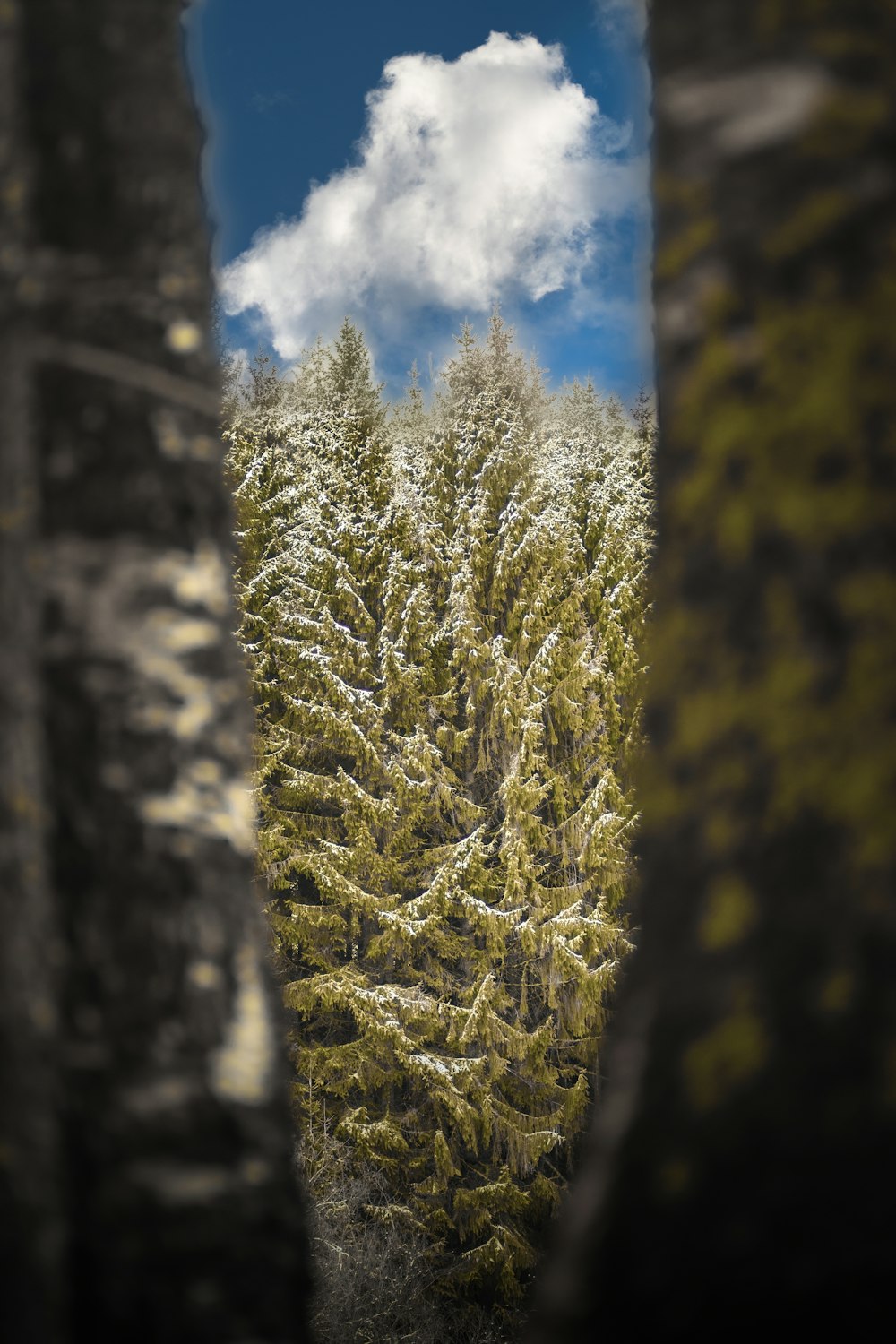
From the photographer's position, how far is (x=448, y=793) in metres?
15.4

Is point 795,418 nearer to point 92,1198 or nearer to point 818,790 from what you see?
point 818,790

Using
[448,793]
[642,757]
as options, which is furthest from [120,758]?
[448,793]

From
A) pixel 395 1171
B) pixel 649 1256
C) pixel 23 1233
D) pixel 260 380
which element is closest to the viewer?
pixel 649 1256

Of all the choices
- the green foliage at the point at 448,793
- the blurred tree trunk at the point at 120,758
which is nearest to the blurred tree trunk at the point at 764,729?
the blurred tree trunk at the point at 120,758

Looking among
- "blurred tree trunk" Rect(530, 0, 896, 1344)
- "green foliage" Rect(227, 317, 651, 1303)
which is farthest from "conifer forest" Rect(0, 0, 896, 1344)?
"green foliage" Rect(227, 317, 651, 1303)

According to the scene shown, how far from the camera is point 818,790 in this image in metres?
0.93

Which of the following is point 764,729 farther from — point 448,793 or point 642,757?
point 448,793

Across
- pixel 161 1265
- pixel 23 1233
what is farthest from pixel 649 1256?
pixel 23 1233

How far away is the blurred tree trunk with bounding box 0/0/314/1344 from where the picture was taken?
44.1 inches

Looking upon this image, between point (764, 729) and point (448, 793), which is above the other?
point (448, 793)

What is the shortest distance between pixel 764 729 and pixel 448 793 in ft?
47.7

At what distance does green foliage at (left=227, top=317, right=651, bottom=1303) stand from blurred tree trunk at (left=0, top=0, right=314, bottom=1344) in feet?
44.9

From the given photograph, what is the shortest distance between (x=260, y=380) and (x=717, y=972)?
19714 mm

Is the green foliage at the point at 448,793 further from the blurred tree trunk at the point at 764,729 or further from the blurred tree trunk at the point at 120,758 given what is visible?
the blurred tree trunk at the point at 764,729
